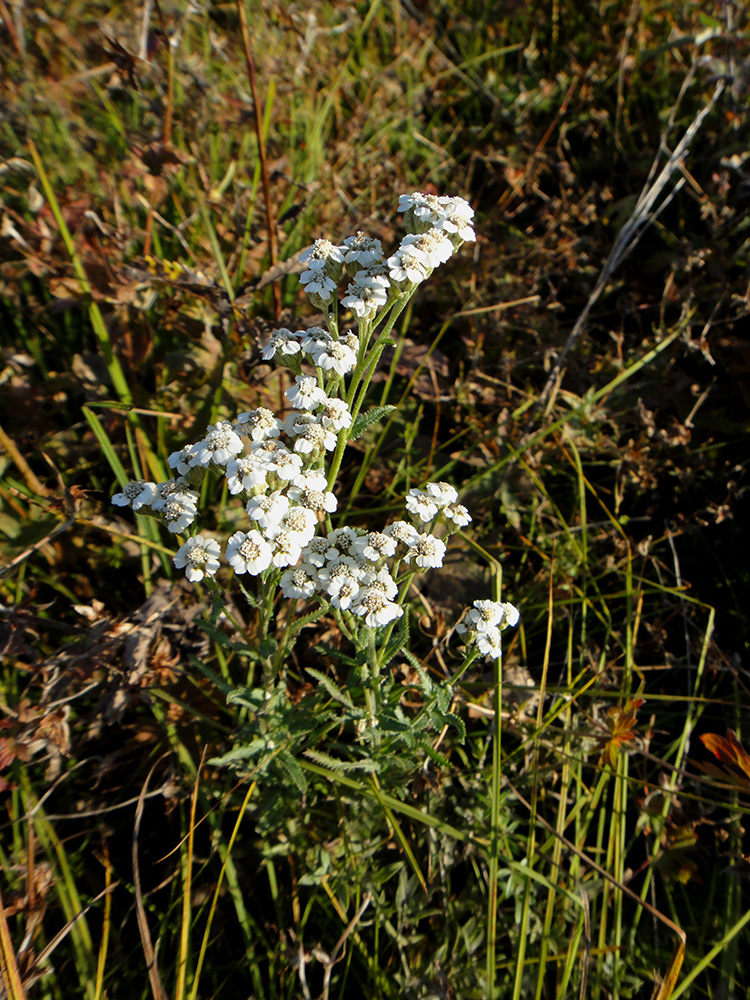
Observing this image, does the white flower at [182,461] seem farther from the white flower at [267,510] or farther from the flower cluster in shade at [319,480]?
the white flower at [267,510]

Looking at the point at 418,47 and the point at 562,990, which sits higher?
the point at 418,47

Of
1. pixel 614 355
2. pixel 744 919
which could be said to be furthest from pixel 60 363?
pixel 744 919

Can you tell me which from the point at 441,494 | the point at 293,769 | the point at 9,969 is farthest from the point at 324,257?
the point at 9,969

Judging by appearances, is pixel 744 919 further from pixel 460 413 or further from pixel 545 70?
pixel 545 70

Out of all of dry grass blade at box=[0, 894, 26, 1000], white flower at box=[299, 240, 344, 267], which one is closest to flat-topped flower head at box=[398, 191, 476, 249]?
white flower at box=[299, 240, 344, 267]

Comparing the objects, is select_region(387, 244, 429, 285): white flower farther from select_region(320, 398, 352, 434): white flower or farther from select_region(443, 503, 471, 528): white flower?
select_region(443, 503, 471, 528): white flower

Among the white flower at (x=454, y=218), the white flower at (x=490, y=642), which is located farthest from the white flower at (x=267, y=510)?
the white flower at (x=454, y=218)
